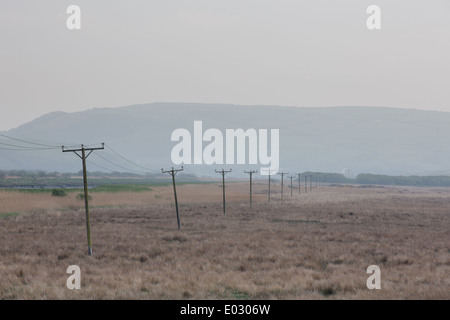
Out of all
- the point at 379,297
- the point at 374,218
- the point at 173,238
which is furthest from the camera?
the point at 374,218

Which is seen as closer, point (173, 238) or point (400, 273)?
point (400, 273)

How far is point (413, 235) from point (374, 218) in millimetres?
15964

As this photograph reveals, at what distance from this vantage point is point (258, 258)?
24.6m
